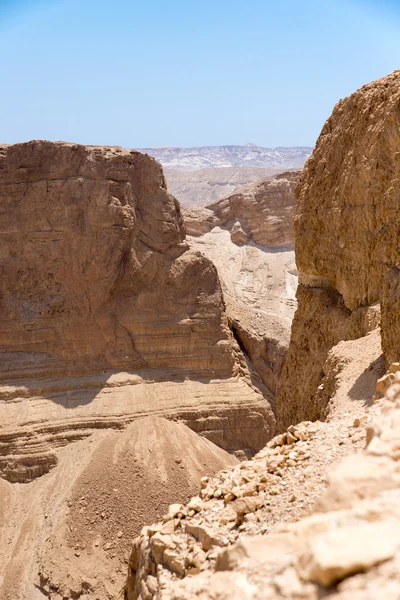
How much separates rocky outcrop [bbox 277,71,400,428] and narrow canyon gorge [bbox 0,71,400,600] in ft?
0.15

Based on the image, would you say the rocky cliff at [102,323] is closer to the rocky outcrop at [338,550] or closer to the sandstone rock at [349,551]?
the rocky outcrop at [338,550]

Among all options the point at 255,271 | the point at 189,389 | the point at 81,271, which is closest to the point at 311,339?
the point at 189,389

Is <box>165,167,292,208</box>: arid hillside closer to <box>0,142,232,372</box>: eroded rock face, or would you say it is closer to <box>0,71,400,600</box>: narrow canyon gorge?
<box>0,71,400,600</box>: narrow canyon gorge

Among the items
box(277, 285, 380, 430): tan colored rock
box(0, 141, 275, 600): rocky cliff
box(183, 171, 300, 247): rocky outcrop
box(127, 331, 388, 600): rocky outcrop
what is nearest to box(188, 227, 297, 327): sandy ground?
box(183, 171, 300, 247): rocky outcrop

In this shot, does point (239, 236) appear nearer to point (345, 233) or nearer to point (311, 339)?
point (311, 339)

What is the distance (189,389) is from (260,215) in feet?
84.4

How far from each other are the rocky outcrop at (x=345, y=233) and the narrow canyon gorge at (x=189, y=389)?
0.05 meters

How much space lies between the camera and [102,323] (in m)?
28.9

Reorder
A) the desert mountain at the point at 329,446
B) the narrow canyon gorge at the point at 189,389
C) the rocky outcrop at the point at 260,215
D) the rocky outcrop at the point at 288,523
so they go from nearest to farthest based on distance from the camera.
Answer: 1. the rocky outcrop at the point at 288,523
2. the desert mountain at the point at 329,446
3. the narrow canyon gorge at the point at 189,389
4. the rocky outcrop at the point at 260,215

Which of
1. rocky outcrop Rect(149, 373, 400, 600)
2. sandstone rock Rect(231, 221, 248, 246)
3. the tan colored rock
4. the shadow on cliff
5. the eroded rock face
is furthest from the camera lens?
sandstone rock Rect(231, 221, 248, 246)

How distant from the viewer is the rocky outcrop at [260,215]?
4975 cm

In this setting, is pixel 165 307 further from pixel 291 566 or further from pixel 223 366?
pixel 291 566

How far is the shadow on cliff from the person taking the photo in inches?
350

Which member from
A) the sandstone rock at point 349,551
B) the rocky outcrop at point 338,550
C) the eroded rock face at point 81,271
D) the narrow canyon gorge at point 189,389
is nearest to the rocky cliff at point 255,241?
the narrow canyon gorge at point 189,389
